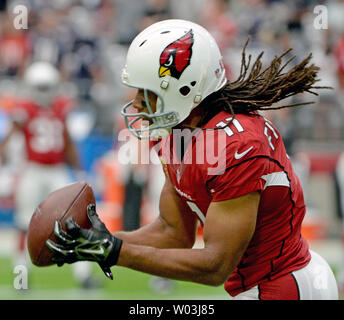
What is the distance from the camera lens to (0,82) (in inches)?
370

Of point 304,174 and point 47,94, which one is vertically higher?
point 47,94

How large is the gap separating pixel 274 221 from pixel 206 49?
0.73 m

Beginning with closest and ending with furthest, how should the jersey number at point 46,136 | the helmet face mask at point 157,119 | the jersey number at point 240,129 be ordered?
the jersey number at point 240,129 < the helmet face mask at point 157,119 < the jersey number at point 46,136

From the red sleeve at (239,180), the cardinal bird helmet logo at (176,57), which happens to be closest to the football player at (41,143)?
the cardinal bird helmet logo at (176,57)

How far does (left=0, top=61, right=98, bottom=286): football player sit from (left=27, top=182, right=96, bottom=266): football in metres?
3.56

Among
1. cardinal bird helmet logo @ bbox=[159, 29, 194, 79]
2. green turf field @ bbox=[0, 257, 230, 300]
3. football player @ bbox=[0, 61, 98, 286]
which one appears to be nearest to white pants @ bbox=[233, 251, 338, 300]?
cardinal bird helmet logo @ bbox=[159, 29, 194, 79]

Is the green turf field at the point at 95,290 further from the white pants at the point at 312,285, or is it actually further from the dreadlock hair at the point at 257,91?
the dreadlock hair at the point at 257,91

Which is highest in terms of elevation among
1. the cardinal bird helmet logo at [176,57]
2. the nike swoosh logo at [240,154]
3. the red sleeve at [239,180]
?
the cardinal bird helmet logo at [176,57]

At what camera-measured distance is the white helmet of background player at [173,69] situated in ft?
8.57

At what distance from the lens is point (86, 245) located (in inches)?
94.1

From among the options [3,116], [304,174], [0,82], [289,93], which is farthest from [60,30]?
A: [289,93]

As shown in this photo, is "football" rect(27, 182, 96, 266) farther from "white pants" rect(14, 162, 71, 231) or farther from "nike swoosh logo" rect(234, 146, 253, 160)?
"white pants" rect(14, 162, 71, 231)

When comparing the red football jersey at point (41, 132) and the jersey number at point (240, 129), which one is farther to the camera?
the red football jersey at point (41, 132)

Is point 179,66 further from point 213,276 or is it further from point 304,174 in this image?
point 304,174
